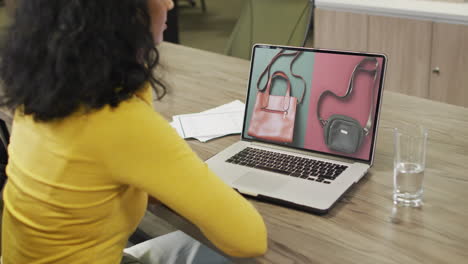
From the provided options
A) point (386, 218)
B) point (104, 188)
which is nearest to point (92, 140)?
point (104, 188)

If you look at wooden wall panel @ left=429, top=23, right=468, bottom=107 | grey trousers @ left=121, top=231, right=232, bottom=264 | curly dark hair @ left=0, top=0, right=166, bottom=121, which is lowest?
grey trousers @ left=121, top=231, right=232, bottom=264

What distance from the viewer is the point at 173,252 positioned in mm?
1403

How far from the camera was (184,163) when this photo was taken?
92 centimetres

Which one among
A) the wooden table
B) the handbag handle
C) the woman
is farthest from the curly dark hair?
the handbag handle

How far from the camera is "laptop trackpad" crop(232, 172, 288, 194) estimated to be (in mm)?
1189

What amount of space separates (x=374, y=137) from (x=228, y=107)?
583mm

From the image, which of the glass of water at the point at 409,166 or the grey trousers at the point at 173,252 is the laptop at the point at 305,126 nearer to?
the glass of water at the point at 409,166

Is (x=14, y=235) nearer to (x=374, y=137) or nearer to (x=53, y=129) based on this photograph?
(x=53, y=129)

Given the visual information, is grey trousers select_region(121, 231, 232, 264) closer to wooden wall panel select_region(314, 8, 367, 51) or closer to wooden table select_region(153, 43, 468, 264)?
wooden table select_region(153, 43, 468, 264)

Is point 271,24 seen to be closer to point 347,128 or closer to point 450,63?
point 450,63

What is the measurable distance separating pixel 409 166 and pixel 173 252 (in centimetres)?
61

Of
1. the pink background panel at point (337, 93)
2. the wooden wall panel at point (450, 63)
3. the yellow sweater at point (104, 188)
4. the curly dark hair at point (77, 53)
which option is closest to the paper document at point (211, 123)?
the pink background panel at point (337, 93)

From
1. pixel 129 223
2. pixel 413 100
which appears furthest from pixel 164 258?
pixel 413 100

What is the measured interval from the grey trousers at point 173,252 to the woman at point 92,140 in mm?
363
